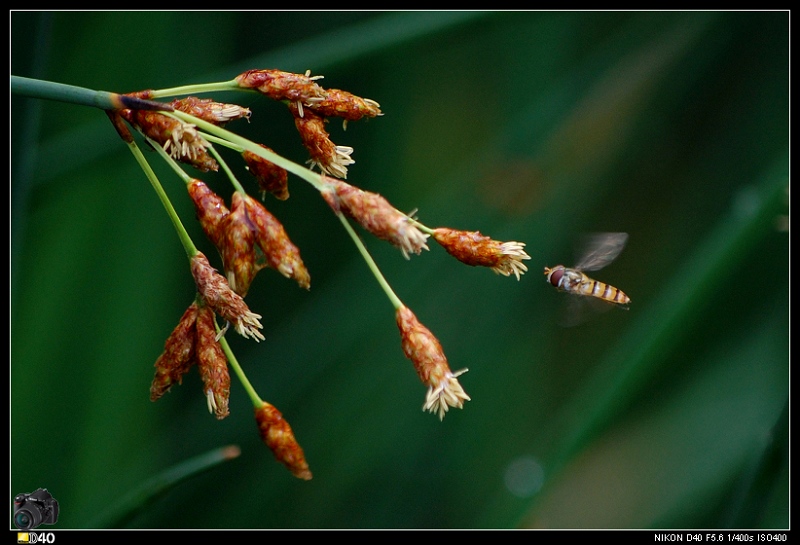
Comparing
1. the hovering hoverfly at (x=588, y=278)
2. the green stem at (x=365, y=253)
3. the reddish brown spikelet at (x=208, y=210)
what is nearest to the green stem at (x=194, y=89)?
the reddish brown spikelet at (x=208, y=210)

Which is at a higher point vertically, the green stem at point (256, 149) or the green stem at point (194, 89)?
the green stem at point (194, 89)

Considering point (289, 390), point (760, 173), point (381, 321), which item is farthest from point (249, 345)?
point (760, 173)

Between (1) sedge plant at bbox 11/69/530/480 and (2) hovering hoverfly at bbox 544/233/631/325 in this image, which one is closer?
(1) sedge plant at bbox 11/69/530/480

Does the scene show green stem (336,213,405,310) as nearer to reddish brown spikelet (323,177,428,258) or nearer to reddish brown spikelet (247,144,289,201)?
reddish brown spikelet (323,177,428,258)

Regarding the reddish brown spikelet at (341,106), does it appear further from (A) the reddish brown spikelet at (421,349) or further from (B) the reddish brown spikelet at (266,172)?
(A) the reddish brown spikelet at (421,349)

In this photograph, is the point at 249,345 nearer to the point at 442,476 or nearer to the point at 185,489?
the point at 185,489

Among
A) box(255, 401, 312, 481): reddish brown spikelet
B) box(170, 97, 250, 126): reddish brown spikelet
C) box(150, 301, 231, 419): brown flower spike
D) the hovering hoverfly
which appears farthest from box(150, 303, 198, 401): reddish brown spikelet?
the hovering hoverfly

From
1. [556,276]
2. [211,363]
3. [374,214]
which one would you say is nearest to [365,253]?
[374,214]
